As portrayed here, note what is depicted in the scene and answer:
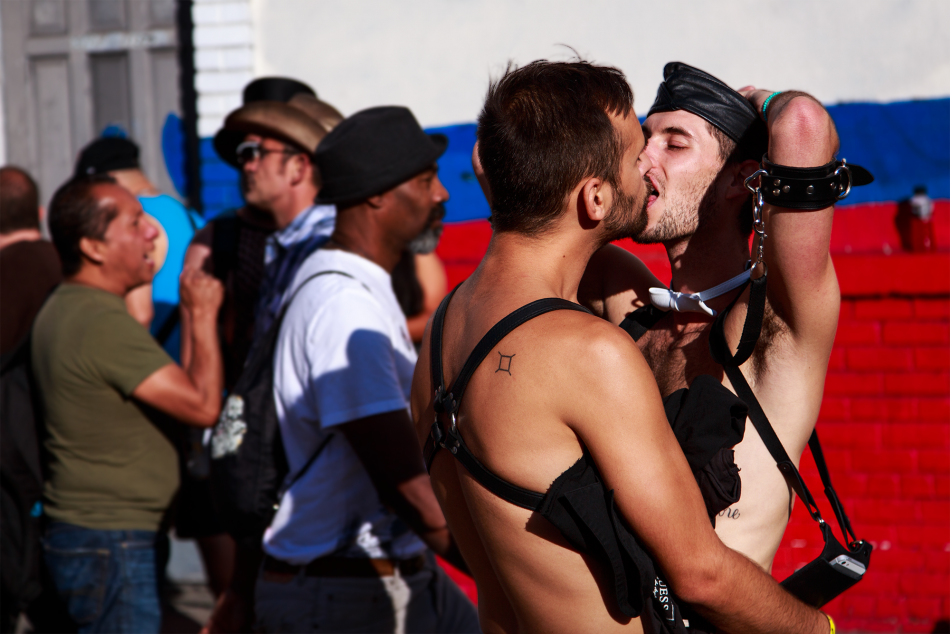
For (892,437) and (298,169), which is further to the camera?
(892,437)

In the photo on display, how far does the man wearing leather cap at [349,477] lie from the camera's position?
2512 mm

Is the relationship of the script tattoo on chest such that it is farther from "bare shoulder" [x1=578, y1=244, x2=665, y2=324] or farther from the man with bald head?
the man with bald head

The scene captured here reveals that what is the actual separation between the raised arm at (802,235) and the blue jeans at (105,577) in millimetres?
2671

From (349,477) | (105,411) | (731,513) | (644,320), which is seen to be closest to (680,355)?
(644,320)

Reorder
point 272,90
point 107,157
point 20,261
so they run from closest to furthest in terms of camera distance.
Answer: point 20,261
point 272,90
point 107,157

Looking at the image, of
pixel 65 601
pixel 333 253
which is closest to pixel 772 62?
pixel 333 253

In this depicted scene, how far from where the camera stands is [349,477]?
263 cm

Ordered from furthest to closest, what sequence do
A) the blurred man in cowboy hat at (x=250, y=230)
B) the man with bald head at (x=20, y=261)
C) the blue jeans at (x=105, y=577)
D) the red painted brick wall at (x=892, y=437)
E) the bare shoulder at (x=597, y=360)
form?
1. the red painted brick wall at (x=892, y=437)
2. the man with bald head at (x=20, y=261)
3. the blurred man in cowboy hat at (x=250, y=230)
4. the blue jeans at (x=105, y=577)
5. the bare shoulder at (x=597, y=360)

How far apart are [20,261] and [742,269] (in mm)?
3682

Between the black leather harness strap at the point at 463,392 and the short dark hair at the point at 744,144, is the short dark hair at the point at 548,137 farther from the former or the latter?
the short dark hair at the point at 744,144

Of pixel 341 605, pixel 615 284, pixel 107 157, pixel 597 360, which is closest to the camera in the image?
pixel 597 360

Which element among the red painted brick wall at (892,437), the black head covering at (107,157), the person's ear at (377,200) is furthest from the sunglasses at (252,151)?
the red painted brick wall at (892,437)

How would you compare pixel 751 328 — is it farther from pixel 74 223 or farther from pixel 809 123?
pixel 74 223

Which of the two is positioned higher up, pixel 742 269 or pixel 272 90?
pixel 272 90
